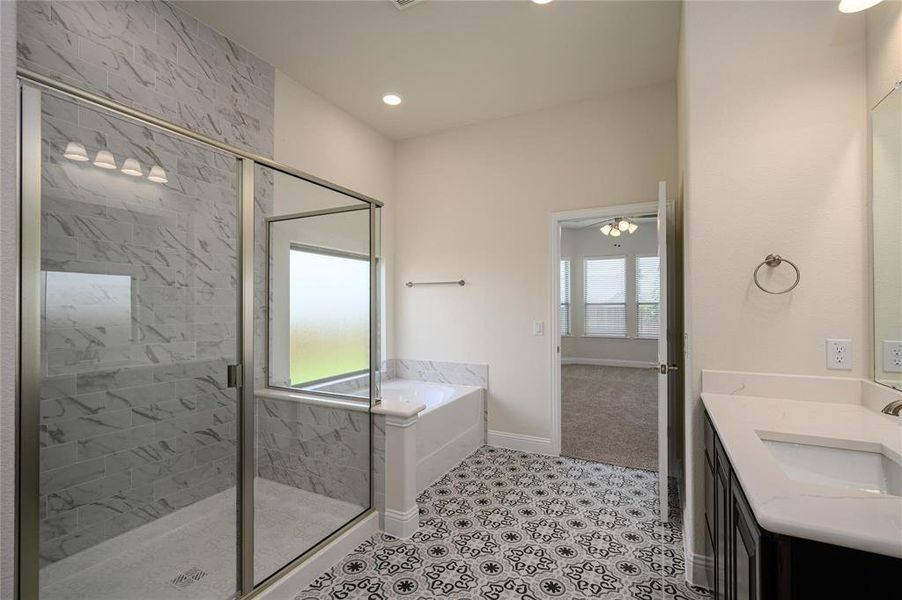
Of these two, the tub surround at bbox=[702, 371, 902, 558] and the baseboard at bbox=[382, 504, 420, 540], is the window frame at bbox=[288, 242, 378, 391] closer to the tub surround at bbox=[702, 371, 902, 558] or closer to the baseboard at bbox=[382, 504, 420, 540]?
the baseboard at bbox=[382, 504, 420, 540]

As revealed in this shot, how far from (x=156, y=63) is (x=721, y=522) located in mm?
3428

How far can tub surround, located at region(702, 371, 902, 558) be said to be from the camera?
2.69 feet

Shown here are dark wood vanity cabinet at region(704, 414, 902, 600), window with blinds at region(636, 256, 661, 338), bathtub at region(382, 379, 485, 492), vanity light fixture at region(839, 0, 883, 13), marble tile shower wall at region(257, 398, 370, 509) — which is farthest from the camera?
window with blinds at region(636, 256, 661, 338)

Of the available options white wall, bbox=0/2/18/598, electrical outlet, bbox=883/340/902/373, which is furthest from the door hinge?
electrical outlet, bbox=883/340/902/373

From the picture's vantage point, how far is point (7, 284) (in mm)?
1004

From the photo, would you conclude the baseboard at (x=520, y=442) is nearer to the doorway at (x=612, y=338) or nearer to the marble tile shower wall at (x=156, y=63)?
the doorway at (x=612, y=338)

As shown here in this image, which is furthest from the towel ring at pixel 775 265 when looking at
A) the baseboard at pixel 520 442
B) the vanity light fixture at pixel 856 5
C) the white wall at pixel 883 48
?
the baseboard at pixel 520 442

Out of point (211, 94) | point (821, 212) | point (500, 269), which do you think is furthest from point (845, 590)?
point (211, 94)

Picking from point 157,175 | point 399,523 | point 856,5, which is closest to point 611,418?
point 399,523

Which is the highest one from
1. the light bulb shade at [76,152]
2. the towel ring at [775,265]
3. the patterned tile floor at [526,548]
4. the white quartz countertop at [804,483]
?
the light bulb shade at [76,152]

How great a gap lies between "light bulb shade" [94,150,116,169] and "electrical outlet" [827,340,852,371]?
10.7 ft

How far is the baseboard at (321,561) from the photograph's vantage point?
6.02ft

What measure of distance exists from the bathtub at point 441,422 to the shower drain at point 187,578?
1222 mm

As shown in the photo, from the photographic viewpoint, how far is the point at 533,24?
2.57m
